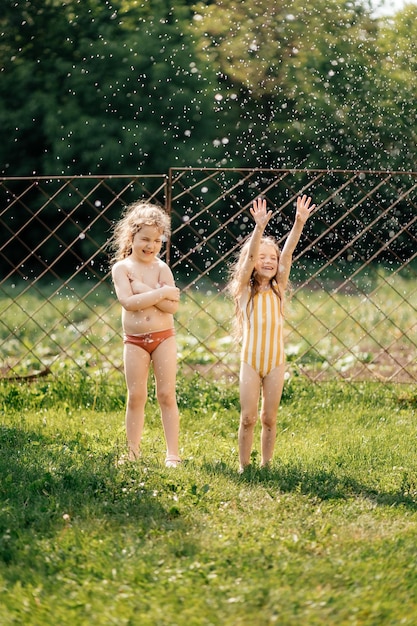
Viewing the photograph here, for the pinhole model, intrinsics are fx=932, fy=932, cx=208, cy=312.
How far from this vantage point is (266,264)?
15.3ft

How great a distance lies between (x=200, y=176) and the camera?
1738 centimetres

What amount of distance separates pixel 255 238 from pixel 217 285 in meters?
2.46

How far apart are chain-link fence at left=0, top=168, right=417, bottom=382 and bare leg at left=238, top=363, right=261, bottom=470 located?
166 centimetres

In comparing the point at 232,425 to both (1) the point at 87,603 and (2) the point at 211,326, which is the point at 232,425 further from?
(2) the point at 211,326

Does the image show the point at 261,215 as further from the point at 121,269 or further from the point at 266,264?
the point at 121,269

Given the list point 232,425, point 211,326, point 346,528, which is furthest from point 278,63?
point 346,528

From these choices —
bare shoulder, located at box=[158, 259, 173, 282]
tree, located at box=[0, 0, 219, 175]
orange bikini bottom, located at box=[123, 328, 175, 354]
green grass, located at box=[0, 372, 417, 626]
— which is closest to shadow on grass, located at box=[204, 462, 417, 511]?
green grass, located at box=[0, 372, 417, 626]

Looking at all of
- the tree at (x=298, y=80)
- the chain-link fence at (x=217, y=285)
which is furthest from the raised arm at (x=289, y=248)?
Result: the tree at (x=298, y=80)

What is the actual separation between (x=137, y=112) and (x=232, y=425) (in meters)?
12.4

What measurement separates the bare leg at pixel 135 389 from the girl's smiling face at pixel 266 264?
0.73 metres

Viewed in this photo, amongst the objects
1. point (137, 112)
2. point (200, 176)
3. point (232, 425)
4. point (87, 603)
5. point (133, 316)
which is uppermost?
point (137, 112)

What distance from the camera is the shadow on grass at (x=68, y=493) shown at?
3723 millimetres

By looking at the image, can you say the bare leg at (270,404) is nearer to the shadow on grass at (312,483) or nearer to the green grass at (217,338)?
the shadow on grass at (312,483)

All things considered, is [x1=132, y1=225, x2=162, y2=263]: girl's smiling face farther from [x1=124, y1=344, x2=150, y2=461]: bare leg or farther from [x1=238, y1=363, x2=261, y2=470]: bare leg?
[x1=238, y1=363, x2=261, y2=470]: bare leg
